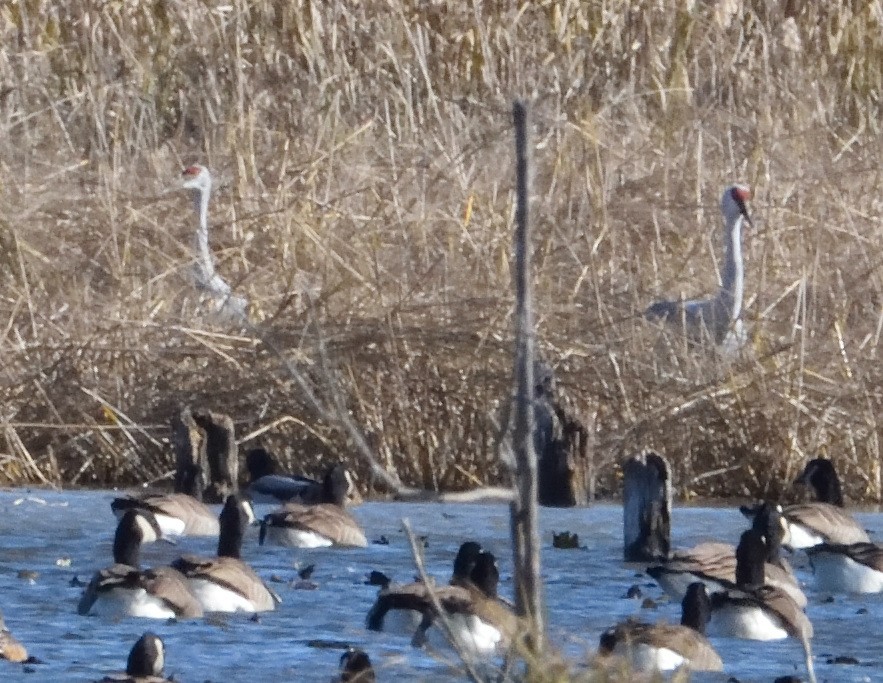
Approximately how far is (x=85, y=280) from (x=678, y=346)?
8.97 feet

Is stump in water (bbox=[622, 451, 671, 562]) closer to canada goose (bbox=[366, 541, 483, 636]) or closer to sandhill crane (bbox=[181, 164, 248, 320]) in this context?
canada goose (bbox=[366, 541, 483, 636])

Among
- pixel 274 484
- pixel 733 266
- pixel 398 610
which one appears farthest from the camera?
pixel 733 266

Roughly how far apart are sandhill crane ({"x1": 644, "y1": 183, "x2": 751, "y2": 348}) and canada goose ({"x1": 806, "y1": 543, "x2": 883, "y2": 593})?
83.7 inches

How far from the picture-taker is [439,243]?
10.2 m

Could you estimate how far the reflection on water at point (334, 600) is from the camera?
594 cm

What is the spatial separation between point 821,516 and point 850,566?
831mm

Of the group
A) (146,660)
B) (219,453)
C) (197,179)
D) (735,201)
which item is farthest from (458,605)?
(197,179)

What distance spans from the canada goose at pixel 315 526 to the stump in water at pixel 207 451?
2.55 ft

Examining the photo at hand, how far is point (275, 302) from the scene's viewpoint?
33.4 ft

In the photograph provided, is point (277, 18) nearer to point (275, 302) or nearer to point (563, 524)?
point (275, 302)

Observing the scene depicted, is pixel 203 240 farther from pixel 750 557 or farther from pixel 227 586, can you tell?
pixel 750 557

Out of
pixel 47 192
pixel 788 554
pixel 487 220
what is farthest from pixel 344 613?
pixel 47 192

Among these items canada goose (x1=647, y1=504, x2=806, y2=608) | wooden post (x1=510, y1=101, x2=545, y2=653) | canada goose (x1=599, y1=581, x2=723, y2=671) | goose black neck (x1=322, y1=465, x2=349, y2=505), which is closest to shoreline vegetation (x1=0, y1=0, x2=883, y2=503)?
goose black neck (x1=322, y1=465, x2=349, y2=505)

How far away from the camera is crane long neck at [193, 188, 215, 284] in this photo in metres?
10.1
